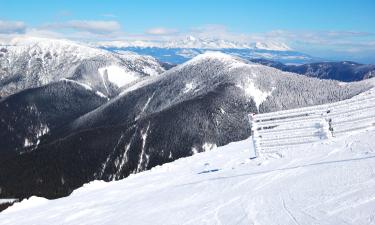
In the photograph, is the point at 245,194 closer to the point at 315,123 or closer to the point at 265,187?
the point at 265,187

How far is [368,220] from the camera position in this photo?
867 centimetres

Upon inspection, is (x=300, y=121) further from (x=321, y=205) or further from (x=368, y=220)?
(x=368, y=220)

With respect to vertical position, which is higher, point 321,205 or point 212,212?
point 321,205

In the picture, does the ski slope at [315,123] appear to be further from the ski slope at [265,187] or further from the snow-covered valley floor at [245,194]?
the snow-covered valley floor at [245,194]

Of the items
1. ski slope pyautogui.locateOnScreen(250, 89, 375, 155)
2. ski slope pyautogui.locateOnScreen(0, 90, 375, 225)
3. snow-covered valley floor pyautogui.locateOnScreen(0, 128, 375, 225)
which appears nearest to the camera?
snow-covered valley floor pyautogui.locateOnScreen(0, 128, 375, 225)

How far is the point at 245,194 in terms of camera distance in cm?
1303

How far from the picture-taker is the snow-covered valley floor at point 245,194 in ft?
33.6

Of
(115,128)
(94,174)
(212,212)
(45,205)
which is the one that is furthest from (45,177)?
(212,212)

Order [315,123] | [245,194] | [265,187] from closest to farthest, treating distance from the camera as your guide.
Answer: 1. [245,194]
2. [265,187]
3. [315,123]

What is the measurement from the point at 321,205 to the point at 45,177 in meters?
133

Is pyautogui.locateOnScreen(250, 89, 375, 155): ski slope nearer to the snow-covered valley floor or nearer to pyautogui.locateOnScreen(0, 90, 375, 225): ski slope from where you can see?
pyautogui.locateOnScreen(0, 90, 375, 225): ski slope

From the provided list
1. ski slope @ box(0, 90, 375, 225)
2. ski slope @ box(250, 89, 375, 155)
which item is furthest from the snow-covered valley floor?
ski slope @ box(250, 89, 375, 155)

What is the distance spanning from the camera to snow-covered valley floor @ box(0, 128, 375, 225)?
10.2m

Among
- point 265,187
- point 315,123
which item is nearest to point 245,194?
point 265,187
